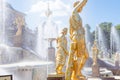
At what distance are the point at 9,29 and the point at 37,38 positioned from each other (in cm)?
309

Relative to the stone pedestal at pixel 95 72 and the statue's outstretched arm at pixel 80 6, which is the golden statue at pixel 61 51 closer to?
the statue's outstretched arm at pixel 80 6

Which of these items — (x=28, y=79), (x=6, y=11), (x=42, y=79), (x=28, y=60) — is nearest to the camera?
(x=28, y=79)

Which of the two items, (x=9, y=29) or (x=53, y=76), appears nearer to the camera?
(x=53, y=76)

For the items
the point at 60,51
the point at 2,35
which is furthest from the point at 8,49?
the point at 60,51

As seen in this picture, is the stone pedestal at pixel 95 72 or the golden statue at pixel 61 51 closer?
the golden statue at pixel 61 51

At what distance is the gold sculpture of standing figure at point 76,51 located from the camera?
25.5 feet

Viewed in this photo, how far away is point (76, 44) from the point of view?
777 centimetres

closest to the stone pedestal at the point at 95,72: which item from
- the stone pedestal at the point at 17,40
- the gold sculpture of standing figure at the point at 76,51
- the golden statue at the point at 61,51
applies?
the stone pedestal at the point at 17,40

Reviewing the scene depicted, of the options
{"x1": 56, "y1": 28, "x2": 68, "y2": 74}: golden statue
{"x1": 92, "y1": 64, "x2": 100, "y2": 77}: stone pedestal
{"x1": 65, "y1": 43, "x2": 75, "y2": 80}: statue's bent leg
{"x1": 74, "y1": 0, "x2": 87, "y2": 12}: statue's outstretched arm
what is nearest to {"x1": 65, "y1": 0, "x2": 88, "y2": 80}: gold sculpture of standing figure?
{"x1": 65, "y1": 43, "x2": 75, "y2": 80}: statue's bent leg

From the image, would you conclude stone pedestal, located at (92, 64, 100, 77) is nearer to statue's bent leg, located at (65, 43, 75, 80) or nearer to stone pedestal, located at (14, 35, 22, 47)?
stone pedestal, located at (14, 35, 22, 47)

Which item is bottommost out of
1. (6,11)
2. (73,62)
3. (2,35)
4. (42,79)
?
(42,79)

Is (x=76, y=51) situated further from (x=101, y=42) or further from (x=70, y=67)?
(x=101, y=42)

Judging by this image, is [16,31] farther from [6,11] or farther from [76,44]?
[76,44]

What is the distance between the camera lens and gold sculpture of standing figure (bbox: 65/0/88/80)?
7770mm
